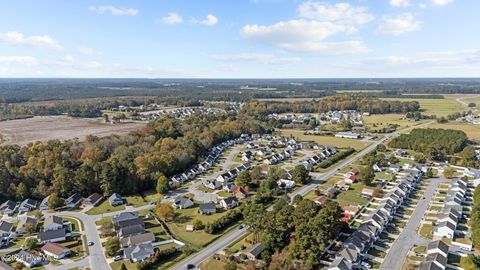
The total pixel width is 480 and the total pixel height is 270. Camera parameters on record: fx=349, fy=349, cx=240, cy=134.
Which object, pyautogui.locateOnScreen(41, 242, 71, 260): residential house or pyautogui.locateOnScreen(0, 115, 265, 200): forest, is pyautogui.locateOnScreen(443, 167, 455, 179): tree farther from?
pyautogui.locateOnScreen(41, 242, 71, 260): residential house

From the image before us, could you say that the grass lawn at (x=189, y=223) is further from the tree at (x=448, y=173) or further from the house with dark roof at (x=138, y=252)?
the tree at (x=448, y=173)

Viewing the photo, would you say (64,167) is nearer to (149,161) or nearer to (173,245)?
(149,161)

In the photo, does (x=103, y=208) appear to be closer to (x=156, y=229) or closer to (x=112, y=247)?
(x=156, y=229)

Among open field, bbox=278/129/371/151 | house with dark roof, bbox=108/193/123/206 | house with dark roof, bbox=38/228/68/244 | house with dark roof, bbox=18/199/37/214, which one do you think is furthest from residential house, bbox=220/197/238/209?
open field, bbox=278/129/371/151

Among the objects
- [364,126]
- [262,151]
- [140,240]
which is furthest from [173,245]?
[364,126]

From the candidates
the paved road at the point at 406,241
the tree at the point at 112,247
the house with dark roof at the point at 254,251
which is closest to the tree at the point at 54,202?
the tree at the point at 112,247
